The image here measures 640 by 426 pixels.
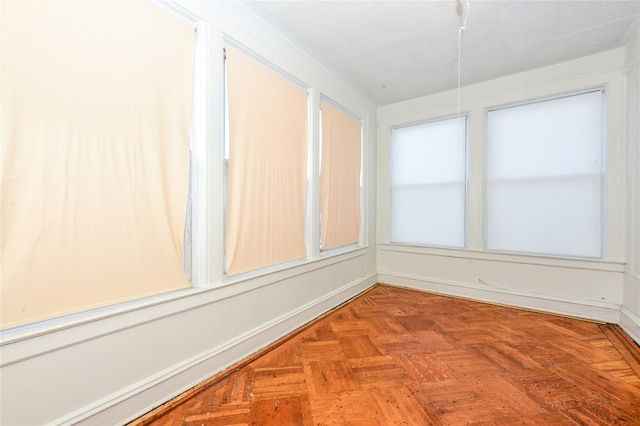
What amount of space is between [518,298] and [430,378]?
213cm

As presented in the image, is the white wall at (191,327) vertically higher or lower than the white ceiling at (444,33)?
lower

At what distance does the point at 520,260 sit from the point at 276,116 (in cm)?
327

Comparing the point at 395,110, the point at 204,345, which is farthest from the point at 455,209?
the point at 204,345

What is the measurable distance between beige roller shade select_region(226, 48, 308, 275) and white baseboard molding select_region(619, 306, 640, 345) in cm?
304

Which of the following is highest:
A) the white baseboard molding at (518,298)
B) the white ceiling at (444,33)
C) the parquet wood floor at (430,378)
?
the white ceiling at (444,33)

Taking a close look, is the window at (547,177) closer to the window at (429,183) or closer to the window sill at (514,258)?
the window sill at (514,258)

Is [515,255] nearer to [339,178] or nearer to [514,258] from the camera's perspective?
[514,258]

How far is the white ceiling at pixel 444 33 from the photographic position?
6.98 ft

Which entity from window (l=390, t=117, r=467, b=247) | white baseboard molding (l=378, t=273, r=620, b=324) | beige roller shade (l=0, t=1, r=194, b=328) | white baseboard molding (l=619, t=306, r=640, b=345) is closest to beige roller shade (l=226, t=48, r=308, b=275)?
beige roller shade (l=0, t=1, r=194, b=328)

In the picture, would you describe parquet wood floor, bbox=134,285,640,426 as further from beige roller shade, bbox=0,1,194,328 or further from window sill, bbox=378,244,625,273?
beige roller shade, bbox=0,1,194,328

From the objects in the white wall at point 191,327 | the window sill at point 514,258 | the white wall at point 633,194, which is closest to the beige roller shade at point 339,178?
the white wall at point 191,327

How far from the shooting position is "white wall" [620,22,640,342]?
7.95 ft

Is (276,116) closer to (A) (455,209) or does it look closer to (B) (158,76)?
(B) (158,76)

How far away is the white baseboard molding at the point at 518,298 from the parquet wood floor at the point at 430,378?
195mm
